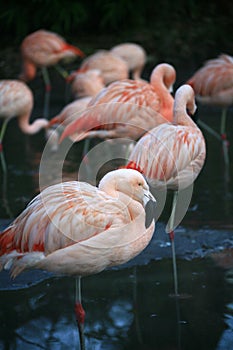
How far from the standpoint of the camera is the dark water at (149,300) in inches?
140

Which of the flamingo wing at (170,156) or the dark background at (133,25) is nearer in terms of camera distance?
the flamingo wing at (170,156)

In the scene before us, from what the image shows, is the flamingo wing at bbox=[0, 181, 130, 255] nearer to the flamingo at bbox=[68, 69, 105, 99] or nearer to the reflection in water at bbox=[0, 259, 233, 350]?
the reflection in water at bbox=[0, 259, 233, 350]

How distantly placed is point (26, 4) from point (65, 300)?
8574 millimetres

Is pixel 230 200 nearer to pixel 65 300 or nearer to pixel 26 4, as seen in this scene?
pixel 65 300

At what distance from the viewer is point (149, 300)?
398cm

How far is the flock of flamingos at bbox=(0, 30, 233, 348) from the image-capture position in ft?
10.9

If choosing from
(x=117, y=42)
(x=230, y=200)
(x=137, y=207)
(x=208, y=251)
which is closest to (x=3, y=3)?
(x=117, y=42)

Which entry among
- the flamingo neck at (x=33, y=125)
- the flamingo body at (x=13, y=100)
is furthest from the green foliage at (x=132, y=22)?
the flamingo body at (x=13, y=100)

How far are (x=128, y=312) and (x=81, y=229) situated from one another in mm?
779

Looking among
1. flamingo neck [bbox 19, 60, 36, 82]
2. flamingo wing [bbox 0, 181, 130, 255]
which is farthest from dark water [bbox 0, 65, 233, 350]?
flamingo neck [bbox 19, 60, 36, 82]

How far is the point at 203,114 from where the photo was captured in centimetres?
860

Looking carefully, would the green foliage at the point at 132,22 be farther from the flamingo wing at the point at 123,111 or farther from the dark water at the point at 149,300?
the dark water at the point at 149,300

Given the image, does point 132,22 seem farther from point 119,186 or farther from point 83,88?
point 119,186

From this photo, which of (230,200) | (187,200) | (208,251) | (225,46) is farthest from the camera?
(225,46)
